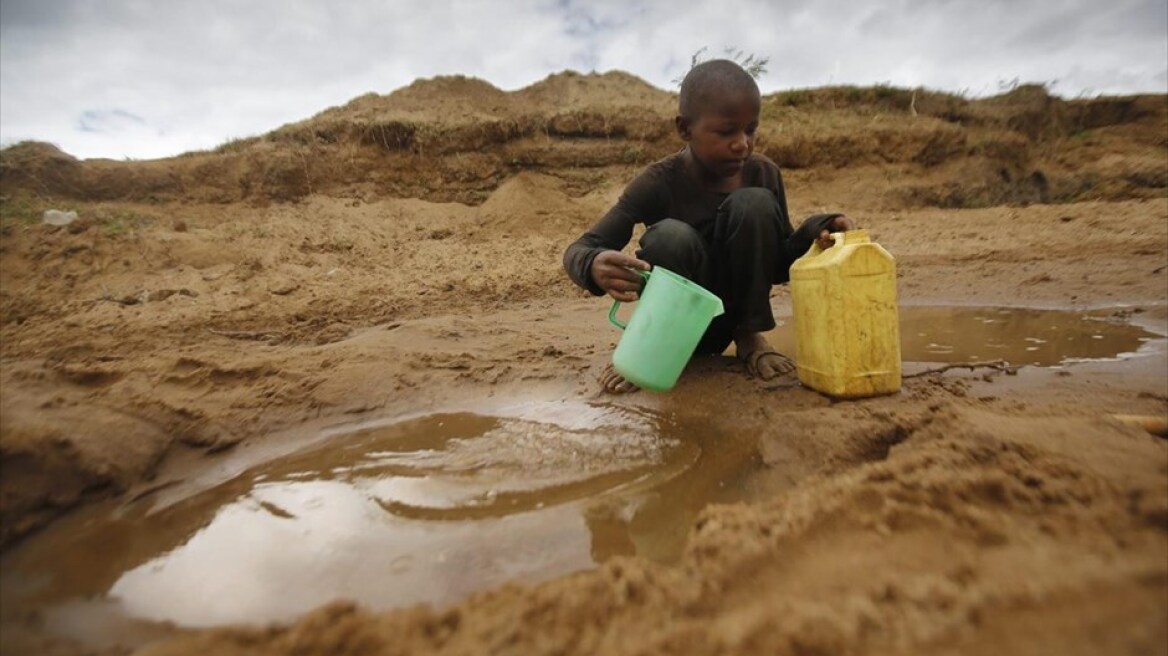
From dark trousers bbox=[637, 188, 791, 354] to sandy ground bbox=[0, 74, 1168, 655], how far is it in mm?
282

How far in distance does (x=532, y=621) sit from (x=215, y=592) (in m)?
0.66

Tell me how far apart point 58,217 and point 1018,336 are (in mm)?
7049

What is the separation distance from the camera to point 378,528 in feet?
4.04

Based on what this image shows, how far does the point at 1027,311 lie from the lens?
2.93 m

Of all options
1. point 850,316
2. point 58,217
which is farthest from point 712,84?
point 58,217

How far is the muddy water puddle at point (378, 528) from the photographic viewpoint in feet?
3.40

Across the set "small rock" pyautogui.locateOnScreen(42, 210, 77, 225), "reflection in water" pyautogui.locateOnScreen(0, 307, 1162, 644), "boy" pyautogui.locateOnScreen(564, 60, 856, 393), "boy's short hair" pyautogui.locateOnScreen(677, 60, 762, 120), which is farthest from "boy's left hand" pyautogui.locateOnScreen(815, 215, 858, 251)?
"small rock" pyautogui.locateOnScreen(42, 210, 77, 225)

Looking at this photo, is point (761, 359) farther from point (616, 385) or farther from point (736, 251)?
point (616, 385)

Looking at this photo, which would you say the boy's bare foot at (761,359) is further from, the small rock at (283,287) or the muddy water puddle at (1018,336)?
the small rock at (283,287)

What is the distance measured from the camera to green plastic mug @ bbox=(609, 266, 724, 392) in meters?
1.52

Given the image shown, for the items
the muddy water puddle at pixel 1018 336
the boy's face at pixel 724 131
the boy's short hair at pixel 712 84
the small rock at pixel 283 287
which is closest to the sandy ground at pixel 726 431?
the small rock at pixel 283 287

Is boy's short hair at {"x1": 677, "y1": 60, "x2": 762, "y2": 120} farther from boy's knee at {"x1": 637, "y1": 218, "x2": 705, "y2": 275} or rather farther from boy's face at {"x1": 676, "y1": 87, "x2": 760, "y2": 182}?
boy's knee at {"x1": 637, "y1": 218, "x2": 705, "y2": 275}

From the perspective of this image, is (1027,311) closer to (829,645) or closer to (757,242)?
(757,242)

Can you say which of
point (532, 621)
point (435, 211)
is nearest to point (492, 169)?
point (435, 211)
